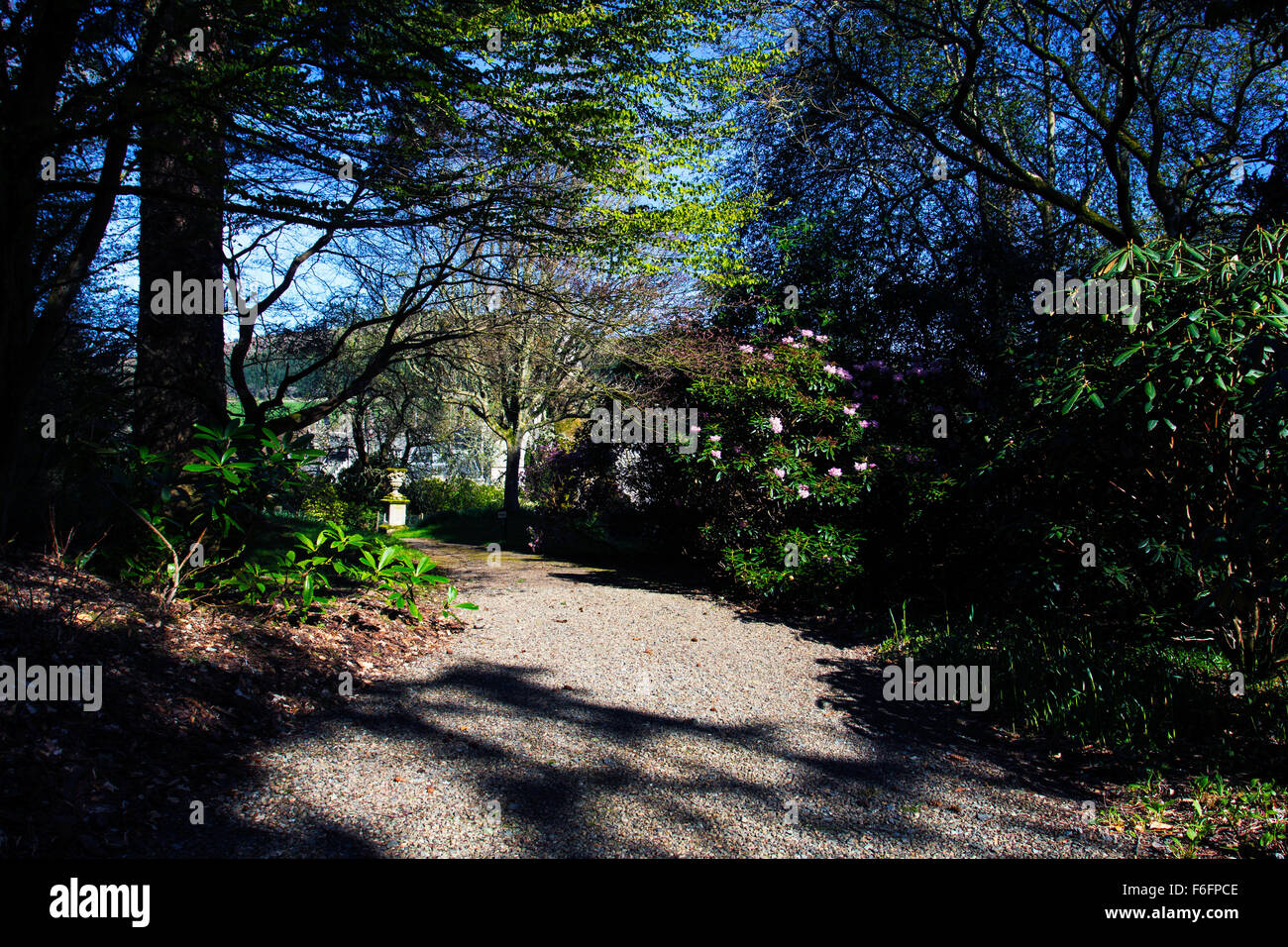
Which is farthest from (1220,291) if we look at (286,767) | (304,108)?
(304,108)

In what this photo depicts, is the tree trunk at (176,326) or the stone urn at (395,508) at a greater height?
the tree trunk at (176,326)

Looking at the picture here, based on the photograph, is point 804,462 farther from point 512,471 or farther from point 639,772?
point 512,471

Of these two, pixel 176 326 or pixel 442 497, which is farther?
pixel 442 497

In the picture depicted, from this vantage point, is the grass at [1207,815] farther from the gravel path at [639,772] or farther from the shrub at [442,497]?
the shrub at [442,497]

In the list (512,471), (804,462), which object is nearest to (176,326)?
(804,462)

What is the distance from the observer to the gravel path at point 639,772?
9.29ft

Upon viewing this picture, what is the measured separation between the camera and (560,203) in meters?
6.04

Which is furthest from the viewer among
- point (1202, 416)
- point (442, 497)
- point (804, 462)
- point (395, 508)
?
point (442, 497)

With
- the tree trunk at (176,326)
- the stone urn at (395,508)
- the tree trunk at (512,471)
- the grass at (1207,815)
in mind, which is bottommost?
the grass at (1207,815)

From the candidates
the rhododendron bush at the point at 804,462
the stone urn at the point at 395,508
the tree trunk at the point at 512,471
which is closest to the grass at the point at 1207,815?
the rhododendron bush at the point at 804,462

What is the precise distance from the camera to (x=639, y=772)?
11.4ft

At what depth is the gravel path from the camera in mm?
2832
